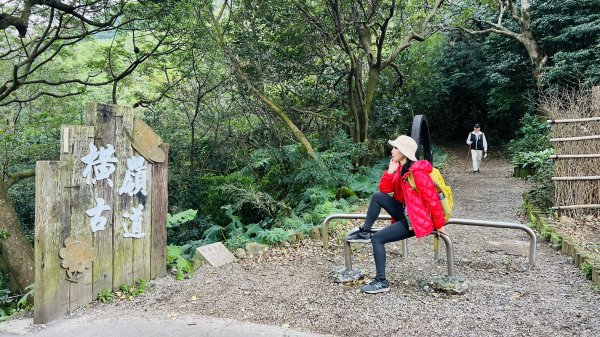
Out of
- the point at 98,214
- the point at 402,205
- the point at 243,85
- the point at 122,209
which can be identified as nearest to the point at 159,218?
the point at 122,209

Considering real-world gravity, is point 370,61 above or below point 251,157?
above

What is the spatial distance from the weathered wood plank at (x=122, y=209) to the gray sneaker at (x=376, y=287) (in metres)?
2.51

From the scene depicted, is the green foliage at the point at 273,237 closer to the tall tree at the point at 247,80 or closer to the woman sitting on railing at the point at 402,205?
the woman sitting on railing at the point at 402,205

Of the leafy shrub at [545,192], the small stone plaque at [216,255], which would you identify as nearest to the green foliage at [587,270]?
the leafy shrub at [545,192]

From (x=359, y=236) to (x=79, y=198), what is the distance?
2783 millimetres

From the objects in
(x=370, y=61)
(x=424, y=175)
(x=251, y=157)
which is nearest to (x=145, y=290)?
(x=424, y=175)

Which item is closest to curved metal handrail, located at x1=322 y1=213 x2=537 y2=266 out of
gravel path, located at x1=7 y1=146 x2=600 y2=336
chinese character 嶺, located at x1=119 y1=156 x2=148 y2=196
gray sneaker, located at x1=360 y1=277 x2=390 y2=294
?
gravel path, located at x1=7 y1=146 x2=600 y2=336

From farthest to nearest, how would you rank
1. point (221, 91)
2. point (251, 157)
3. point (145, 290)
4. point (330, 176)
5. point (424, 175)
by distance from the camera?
1. point (221, 91)
2. point (251, 157)
3. point (330, 176)
4. point (145, 290)
5. point (424, 175)

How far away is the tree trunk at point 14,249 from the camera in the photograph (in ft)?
21.6

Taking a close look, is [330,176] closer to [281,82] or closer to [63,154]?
[281,82]

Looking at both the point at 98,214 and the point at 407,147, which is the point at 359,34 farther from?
the point at 98,214

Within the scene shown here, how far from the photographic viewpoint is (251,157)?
11.4m

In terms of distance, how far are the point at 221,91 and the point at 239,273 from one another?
827 cm

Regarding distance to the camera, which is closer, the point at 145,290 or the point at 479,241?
the point at 145,290
